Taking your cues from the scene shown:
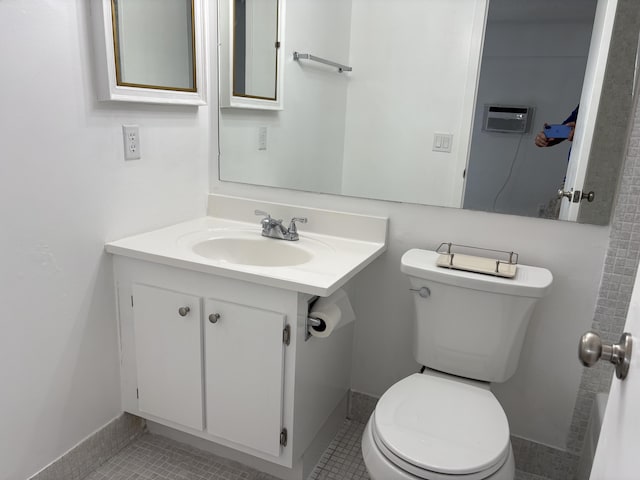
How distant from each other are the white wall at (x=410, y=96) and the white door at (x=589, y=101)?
33cm

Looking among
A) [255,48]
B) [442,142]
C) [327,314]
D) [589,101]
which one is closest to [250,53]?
[255,48]

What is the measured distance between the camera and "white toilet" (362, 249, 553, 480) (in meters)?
1.18

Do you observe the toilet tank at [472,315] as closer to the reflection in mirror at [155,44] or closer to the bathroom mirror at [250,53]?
the bathroom mirror at [250,53]

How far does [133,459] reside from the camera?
5.82 feet

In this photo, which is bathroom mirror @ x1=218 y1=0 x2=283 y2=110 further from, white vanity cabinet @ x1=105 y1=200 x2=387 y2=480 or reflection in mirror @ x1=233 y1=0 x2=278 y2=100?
white vanity cabinet @ x1=105 y1=200 x2=387 y2=480

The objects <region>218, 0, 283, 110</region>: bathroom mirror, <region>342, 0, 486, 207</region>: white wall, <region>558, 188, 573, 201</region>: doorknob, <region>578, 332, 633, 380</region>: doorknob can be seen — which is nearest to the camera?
<region>578, 332, 633, 380</region>: doorknob

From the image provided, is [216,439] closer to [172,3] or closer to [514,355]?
[514,355]

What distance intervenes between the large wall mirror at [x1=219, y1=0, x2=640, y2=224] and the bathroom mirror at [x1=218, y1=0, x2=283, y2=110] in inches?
1.7

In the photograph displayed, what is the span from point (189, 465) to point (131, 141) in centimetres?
117

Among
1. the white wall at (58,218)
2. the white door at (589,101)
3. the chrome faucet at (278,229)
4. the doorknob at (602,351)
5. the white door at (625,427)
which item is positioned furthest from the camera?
the chrome faucet at (278,229)

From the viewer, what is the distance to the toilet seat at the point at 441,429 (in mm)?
1148

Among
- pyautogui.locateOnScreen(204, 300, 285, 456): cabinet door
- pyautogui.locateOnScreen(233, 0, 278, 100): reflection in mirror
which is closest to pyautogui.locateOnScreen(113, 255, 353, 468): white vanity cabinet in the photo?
pyautogui.locateOnScreen(204, 300, 285, 456): cabinet door

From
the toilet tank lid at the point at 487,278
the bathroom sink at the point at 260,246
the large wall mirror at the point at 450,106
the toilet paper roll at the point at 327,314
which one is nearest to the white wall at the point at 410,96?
the large wall mirror at the point at 450,106

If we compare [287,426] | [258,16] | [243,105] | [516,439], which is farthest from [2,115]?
[516,439]
